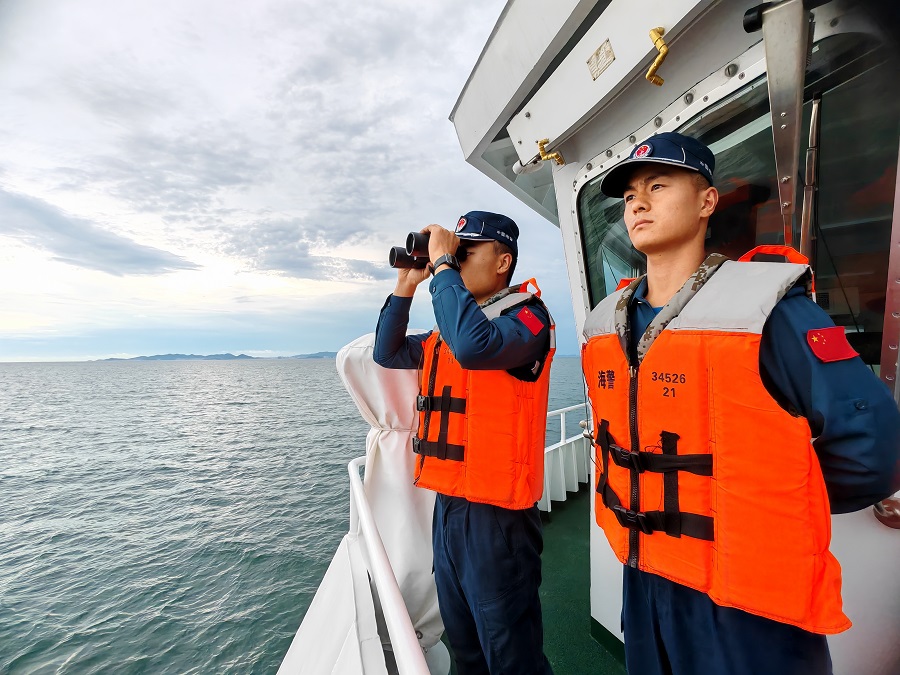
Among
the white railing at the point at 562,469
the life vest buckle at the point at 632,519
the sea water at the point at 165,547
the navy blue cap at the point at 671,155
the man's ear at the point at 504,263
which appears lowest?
the sea water at the point at 165,547

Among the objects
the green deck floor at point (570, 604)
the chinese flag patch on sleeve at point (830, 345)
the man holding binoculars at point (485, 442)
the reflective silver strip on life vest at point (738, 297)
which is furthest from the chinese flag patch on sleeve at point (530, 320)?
the green deck floor at point (570, 604)

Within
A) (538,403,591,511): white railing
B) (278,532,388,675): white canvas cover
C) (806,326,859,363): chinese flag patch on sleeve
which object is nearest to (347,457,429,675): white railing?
(278,532,388,675): white canvas cover

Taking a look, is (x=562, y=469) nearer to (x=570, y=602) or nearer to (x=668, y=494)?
(x=570, y=602)

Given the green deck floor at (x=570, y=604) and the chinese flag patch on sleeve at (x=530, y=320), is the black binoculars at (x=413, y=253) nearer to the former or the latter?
the chinese flag patch on sleeve at (x=530, y=320)

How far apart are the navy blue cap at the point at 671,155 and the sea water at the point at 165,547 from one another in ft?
18.0

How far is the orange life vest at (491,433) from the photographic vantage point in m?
1.47

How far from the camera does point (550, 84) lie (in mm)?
1814

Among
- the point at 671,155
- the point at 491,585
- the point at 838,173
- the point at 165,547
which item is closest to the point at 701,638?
the point at 491,585

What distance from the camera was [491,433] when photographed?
1.52 meters

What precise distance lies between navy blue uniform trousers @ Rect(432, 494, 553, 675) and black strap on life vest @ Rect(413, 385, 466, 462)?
176 mm

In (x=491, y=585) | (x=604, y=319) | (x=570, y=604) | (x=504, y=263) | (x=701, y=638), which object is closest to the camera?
(x=701, y=638)

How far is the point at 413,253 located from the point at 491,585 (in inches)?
48.0

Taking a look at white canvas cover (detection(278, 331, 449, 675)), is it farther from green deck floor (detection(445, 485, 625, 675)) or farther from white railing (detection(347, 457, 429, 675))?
green deck floor (detection(445, 485, 625, 675))

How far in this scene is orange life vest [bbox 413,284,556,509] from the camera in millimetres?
1475
